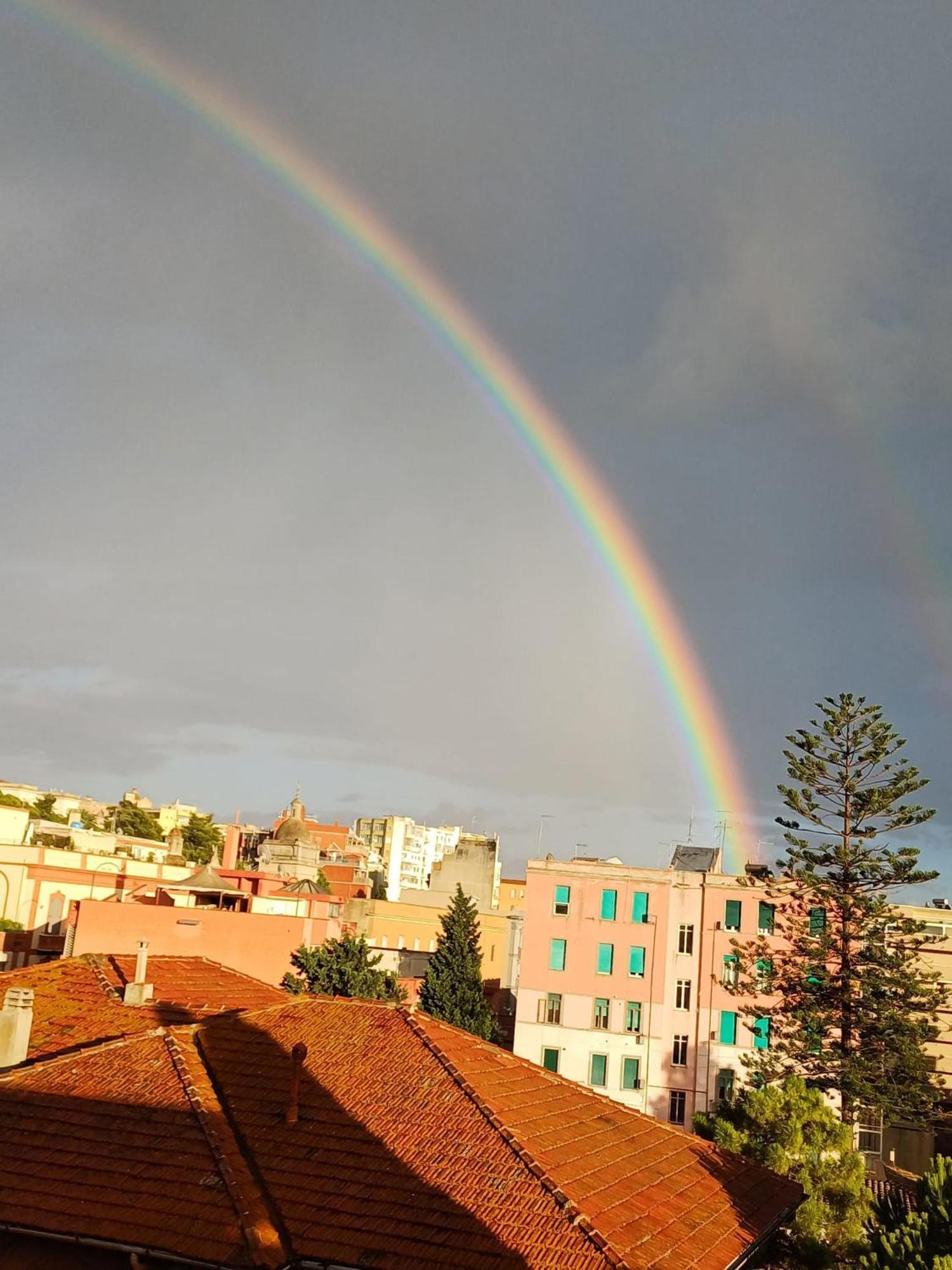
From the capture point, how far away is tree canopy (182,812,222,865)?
84062 millimetres

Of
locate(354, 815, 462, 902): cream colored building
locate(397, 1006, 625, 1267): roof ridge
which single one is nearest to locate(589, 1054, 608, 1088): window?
locate(397, 1006, 625, 1267): roof ridge

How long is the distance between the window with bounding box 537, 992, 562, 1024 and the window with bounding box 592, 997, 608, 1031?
4.37 feet

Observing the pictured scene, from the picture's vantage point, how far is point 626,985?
133ft

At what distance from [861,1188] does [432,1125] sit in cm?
1022

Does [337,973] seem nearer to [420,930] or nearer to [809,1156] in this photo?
[809,1156]

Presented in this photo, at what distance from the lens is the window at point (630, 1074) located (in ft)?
129

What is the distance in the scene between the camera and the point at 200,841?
305ft

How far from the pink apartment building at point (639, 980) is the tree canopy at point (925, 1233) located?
24.6 metres

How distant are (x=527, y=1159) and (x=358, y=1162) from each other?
1871 mm

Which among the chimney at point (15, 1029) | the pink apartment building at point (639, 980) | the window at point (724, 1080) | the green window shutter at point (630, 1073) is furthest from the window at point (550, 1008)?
the chimney at point (15, 1029)

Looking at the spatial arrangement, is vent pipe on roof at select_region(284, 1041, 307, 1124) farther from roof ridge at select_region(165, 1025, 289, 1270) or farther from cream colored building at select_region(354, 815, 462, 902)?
cream colored building at select_region(354, 815, 462, 902)

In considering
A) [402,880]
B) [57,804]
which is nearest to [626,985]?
[57,804]

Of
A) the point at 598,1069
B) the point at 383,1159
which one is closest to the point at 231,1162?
the point at 383,1159

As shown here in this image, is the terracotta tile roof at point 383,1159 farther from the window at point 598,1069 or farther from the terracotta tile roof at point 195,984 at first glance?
the window at point 598,1069
